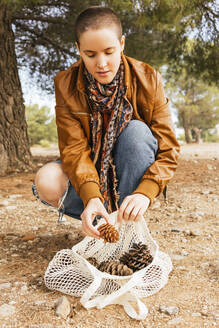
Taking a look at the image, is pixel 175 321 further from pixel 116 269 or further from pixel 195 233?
pixel 195 233

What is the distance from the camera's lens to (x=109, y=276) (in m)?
1.20

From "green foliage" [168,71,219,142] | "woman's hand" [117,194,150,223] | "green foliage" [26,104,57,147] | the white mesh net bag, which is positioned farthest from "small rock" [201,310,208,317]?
"green foliage" [168,71,219,142]

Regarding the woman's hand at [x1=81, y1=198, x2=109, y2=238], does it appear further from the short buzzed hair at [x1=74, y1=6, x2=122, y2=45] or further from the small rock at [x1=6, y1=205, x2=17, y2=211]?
the small rock at [x1=6, y1=205, x2=17, y2=211]

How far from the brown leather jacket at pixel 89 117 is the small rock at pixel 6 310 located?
0.56 meters

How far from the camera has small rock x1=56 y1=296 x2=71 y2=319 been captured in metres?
1.17

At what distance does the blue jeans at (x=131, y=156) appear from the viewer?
1629 millimetres

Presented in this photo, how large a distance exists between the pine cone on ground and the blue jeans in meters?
0.32

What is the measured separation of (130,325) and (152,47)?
4.58m

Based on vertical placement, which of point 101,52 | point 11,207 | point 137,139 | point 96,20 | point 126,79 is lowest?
point 11,207

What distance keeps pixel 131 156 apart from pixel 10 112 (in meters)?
3.08

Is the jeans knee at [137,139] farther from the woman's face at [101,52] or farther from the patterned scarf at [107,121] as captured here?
the woman's face at [101,52]

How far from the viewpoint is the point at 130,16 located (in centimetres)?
446

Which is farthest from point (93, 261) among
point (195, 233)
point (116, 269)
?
point (195, 233)

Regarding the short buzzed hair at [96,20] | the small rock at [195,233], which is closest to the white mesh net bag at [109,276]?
the small rock at [195,233]
